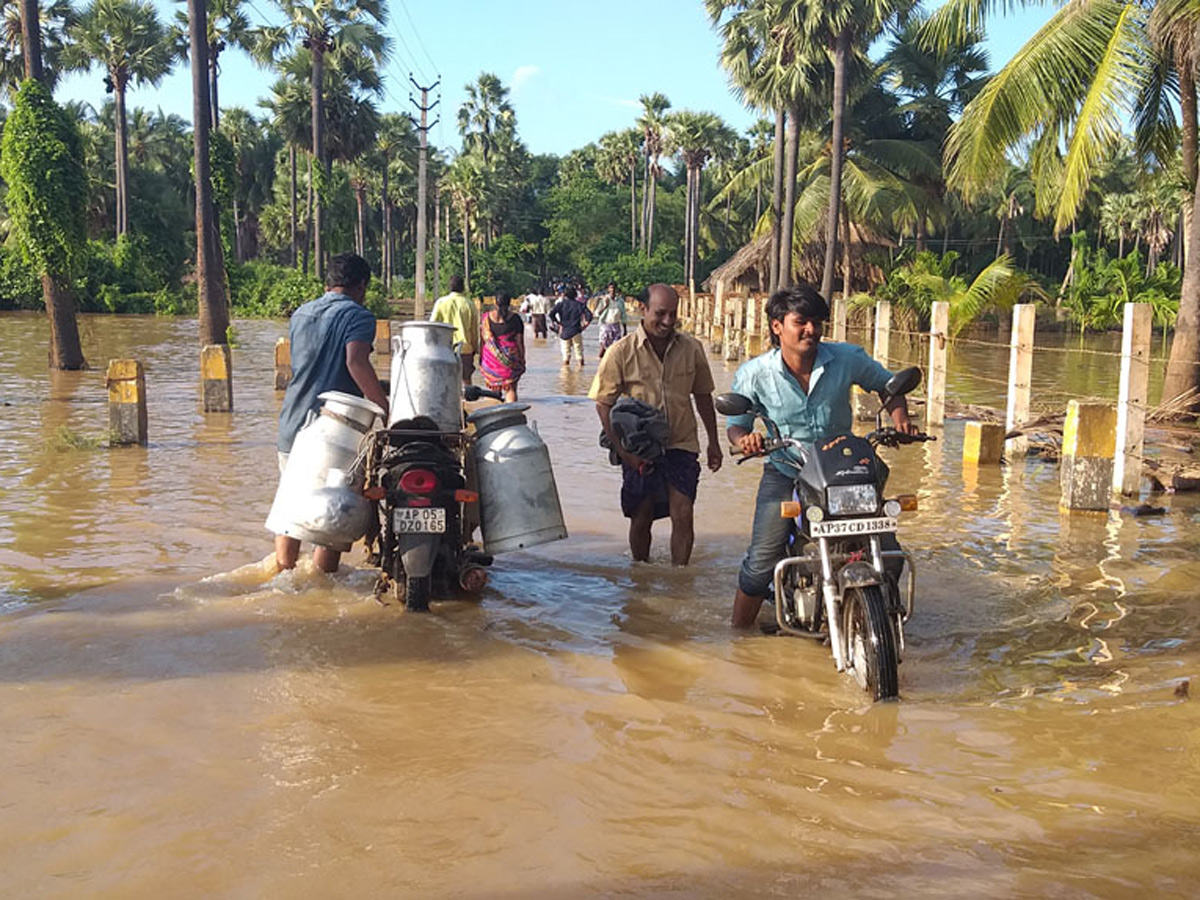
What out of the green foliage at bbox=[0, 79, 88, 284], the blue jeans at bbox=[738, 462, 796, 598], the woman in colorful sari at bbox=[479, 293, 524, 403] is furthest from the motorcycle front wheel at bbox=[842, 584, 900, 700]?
the green foliage at bbox=[0, 79, 88, 284]

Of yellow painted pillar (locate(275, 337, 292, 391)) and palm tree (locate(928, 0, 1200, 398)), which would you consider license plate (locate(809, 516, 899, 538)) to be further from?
yellow painted pillar (locate(275, 337, 292, 391))

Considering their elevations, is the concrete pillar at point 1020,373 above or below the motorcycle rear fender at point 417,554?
above

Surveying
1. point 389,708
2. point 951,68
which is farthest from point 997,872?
point 951,68

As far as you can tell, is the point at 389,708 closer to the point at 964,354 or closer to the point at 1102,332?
the point at 964,354

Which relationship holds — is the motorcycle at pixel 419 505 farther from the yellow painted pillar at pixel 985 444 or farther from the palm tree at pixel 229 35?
the palm tree at pixel 229 35

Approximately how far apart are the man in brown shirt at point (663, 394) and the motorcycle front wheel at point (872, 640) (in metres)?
2.12

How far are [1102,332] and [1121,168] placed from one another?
67.7 feet

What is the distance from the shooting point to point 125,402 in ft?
37.0

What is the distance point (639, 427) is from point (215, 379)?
8.96m

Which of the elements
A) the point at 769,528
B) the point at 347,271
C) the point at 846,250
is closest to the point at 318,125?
the point at 846,250

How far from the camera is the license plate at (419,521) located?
5820 mm

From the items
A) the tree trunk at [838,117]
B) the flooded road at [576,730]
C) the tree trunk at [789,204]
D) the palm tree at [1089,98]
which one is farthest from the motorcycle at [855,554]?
the tree trunk at [789,204]

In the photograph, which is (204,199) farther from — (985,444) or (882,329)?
(985,444)

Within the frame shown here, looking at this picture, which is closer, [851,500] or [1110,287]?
[851,500]
